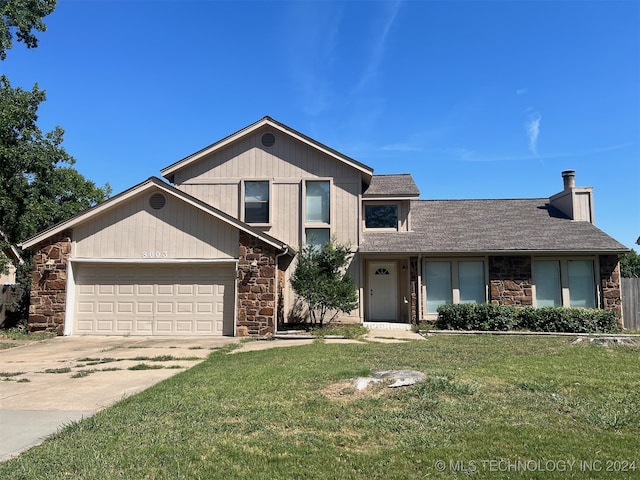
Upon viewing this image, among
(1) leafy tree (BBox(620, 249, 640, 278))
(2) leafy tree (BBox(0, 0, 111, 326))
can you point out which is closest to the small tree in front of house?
(2) leafy tree (BBox(0, 0, 111, 326))

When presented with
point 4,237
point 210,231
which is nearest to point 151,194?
point 210,231

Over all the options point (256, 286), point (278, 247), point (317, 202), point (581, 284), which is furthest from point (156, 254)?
point (581, 284)

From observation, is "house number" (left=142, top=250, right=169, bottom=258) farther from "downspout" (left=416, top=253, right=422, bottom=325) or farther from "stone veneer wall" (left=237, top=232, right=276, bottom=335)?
"downspout" (left=416, top=253, right=422, bottom=325)

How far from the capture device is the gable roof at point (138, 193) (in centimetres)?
1348

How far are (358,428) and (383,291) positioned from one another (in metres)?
12.5

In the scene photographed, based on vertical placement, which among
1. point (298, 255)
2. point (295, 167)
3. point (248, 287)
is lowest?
point (248, 287)

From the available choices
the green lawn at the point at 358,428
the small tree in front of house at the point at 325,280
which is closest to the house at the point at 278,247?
the small tree in front of house at the point at 325,280

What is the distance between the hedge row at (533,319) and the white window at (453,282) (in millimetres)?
1196

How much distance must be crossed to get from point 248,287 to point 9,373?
6.54 m

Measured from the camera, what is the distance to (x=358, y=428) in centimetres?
466

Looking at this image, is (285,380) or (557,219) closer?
(285,380)

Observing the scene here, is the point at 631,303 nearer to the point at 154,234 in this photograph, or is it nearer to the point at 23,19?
the point at 154,234

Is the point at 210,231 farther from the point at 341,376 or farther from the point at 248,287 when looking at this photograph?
the point at 341,376

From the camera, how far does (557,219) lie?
17.6 meters
